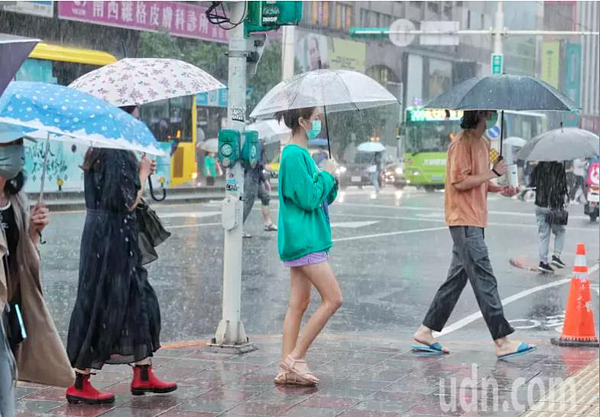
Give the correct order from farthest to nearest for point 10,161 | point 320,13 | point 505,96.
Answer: point 320,13 → point 505,96 → point 10,161

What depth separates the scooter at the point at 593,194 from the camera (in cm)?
2378

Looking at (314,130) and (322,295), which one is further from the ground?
(314,130)

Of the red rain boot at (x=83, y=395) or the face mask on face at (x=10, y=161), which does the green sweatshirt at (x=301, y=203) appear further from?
the face mask on face at (x=10, y=161)

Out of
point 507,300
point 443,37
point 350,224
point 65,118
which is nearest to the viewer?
point 65,118

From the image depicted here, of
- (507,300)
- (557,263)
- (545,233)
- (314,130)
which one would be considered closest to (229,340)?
(314,130)

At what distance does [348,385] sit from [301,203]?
1.26 m

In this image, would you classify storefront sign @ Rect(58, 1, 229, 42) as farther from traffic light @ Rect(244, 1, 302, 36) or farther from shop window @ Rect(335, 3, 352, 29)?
traffic light @ Rect(244, 1, 302, 36)

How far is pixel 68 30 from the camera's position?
40.2 m

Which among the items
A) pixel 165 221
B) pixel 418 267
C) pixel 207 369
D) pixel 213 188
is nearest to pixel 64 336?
pixel 207 369

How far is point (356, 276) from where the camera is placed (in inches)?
578

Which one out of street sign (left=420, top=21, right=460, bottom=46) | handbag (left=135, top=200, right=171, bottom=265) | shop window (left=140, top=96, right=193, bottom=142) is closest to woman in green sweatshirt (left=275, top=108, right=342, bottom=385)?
handbag (left=135, top=200, right=171, bottom=265)

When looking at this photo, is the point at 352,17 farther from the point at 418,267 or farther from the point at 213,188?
the point at 418,267

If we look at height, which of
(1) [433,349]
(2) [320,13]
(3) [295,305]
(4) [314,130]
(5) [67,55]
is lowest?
(1) [433,349]

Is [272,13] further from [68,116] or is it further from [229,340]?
[68,116]
